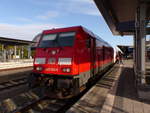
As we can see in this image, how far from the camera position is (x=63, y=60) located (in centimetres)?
673

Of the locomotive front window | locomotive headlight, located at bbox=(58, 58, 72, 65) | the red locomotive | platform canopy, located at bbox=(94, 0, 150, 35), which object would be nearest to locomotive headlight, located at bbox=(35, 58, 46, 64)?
the red locomotive

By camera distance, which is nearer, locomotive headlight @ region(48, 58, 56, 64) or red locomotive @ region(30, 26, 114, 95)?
red locomotive @ region(30, 26, 114, 95)

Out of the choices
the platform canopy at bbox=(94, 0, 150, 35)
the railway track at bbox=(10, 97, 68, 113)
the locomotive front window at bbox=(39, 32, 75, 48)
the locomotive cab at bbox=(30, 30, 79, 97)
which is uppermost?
the platform canopy at bbox=(94, 0, 150, 35)

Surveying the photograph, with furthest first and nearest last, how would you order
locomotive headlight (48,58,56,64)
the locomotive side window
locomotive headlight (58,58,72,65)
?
1. the locomotive side window
2. locomotive headlight (48,58,56,64)
3. locomotive headlight (58,58,72,65)

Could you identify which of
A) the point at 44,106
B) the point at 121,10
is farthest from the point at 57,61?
the point at 121,10

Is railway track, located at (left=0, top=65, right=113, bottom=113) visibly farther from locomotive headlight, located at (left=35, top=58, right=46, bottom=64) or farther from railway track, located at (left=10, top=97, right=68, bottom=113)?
locomotive headlight, located at (left=35, top=58, right=46, bottom=64)

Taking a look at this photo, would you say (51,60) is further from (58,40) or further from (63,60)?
(58,40)

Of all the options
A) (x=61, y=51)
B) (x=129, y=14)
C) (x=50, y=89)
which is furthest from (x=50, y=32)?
(x=129, y=14)

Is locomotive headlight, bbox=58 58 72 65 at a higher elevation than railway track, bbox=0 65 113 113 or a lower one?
higher

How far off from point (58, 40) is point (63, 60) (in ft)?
3.92

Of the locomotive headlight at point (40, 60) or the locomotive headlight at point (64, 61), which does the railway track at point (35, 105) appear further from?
the locomotive headlight at point (64, 61)

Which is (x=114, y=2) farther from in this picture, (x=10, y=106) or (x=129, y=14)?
(x=10, y=106)

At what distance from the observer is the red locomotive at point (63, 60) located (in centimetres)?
646

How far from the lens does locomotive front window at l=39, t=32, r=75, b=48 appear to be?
23.5 feet
